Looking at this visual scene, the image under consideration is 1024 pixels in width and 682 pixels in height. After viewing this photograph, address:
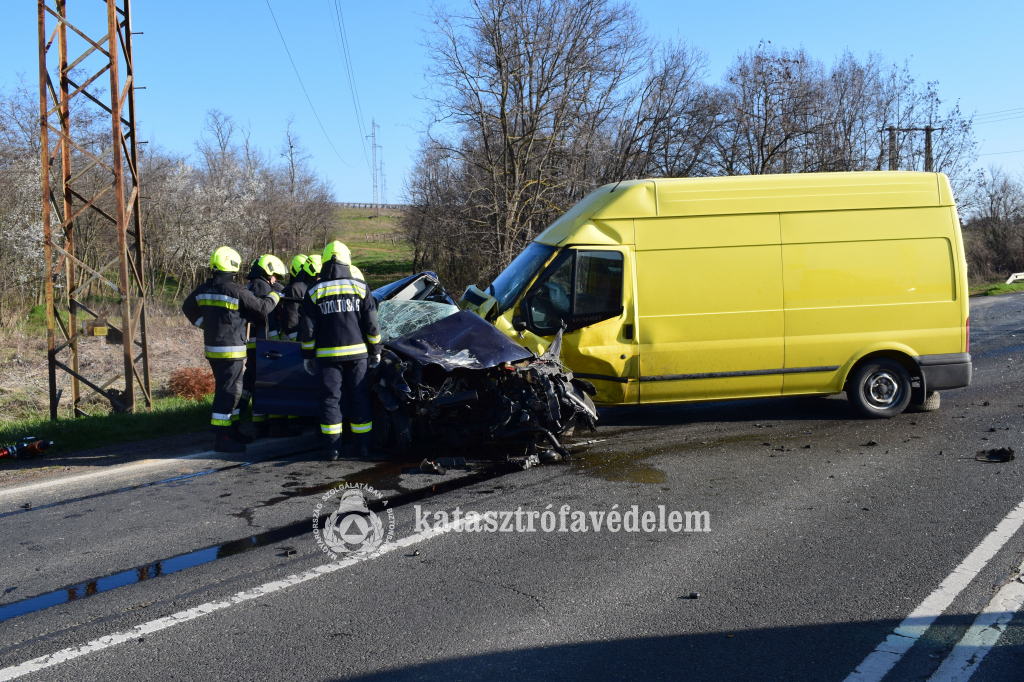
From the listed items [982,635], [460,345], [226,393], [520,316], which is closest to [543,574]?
[982,635]

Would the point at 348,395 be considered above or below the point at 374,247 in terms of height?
below

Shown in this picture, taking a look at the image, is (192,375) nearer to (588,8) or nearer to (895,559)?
(895,559)

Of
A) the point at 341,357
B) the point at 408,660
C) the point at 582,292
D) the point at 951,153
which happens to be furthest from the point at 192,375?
the point at 951,153

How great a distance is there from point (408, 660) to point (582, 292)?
4666mm

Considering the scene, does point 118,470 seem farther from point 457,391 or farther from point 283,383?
point 457,391

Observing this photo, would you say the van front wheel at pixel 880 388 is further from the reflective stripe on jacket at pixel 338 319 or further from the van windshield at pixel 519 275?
the reflective stripe on jacket at pixel 338 319

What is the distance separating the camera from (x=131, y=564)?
4172mm

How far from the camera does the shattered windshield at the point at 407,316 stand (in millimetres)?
7305

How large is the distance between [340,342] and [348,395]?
515 mm

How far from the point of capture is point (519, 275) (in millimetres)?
7520

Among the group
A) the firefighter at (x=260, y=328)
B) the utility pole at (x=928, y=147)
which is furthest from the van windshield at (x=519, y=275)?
the utility pole at (x=928, y=147)

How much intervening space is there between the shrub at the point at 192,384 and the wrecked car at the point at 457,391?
643 cm

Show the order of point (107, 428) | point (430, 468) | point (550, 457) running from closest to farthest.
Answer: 1. point (430, 468)
2. point (550, 457)
3. point (107, 428)

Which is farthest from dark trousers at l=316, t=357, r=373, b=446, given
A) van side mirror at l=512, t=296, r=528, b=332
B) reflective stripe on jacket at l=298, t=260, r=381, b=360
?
van side mirror at l=512, t=296, r=528, b=332
